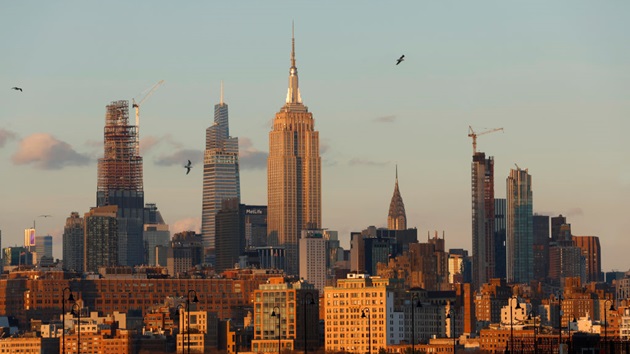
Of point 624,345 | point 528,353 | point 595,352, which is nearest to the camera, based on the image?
point 624,345

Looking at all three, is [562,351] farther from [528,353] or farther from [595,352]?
[528,353]

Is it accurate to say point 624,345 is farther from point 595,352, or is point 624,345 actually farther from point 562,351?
point 595,352

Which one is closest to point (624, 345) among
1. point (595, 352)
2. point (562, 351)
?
point (562, 351)

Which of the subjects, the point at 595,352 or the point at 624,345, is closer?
the point at 624,345

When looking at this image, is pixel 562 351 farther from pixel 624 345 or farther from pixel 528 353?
pixel 528 353

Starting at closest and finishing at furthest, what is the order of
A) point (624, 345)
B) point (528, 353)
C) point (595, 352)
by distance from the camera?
point (624, 345)
point (595, 352)
point (528, 353)

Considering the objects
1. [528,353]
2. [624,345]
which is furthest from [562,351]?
[528,353]

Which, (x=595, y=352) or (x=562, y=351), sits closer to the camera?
(x=562, y=351)

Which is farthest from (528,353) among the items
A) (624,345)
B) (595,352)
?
(624,345)
